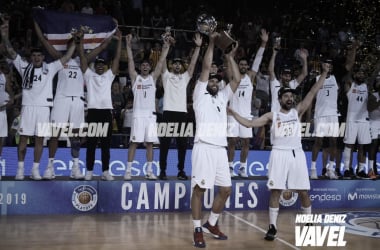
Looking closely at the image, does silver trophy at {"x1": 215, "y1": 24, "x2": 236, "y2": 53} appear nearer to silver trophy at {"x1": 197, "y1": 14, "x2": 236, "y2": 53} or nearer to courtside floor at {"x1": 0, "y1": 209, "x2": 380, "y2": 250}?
silver trophy at {"x1": 197, "y1": 14, "x2": 236, "y2": 53}

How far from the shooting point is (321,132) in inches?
404

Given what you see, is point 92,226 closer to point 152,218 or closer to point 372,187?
point 152,218

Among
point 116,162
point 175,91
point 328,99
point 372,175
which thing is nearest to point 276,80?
point 328,99

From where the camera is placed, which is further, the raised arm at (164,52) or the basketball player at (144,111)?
the basketball player at (144,111)

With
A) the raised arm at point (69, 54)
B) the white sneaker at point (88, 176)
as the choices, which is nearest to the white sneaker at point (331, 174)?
the white sneaker at point (88, 176)

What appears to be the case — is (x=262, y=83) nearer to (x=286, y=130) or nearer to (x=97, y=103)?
(x=97, y=103)

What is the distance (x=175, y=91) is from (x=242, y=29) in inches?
308

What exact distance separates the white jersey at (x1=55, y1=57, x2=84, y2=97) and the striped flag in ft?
4.21

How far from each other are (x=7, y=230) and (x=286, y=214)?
494cm

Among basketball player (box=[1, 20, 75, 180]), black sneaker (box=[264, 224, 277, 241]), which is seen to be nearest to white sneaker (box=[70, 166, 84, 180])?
basketball player (box=[1, 20, 75, 180])

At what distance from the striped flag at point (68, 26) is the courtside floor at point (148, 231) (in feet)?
12.0

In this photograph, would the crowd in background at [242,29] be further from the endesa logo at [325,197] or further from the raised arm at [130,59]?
the raised arm at [130,59]

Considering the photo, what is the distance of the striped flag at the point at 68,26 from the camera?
10516mm

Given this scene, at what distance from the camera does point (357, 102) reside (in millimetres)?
10703
